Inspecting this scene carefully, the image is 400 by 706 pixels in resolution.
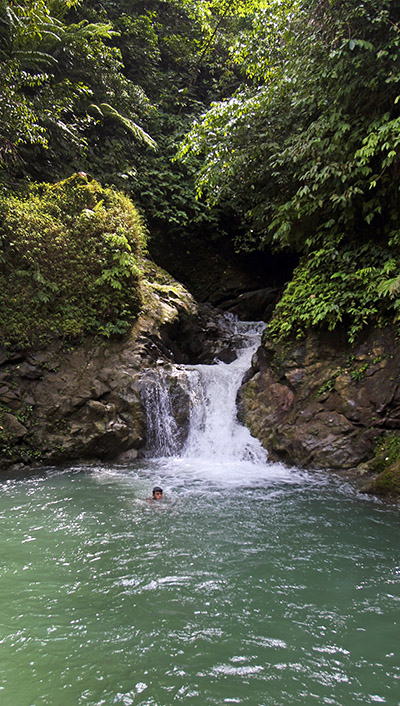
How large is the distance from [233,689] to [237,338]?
10.4 m

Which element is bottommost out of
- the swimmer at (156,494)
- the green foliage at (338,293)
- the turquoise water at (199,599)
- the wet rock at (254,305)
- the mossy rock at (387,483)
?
the turquoise water at (199,599)

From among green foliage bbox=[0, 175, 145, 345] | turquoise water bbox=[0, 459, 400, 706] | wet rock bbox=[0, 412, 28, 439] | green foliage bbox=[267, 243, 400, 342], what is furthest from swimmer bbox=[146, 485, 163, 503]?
green foliage bbox=[0, 175, 145, 345]

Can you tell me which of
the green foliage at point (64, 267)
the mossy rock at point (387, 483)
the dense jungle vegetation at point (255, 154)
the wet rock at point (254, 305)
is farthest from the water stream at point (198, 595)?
the wet rock at point (254, 305)

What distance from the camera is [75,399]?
8375 mm

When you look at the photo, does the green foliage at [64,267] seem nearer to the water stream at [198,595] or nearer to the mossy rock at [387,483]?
the water stream at [198,595]

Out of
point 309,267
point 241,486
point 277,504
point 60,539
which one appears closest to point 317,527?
point 277,504

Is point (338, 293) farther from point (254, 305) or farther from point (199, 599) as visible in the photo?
point (254, 305)

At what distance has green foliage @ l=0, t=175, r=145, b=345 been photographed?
350 inches

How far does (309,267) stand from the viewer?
28.6 feet

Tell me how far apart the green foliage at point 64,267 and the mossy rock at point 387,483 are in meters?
6.05

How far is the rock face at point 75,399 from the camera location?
7.98 metres

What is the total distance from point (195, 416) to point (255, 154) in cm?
660

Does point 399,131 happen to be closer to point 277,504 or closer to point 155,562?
point 277,504

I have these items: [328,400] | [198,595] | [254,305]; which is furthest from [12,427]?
[254,305]
